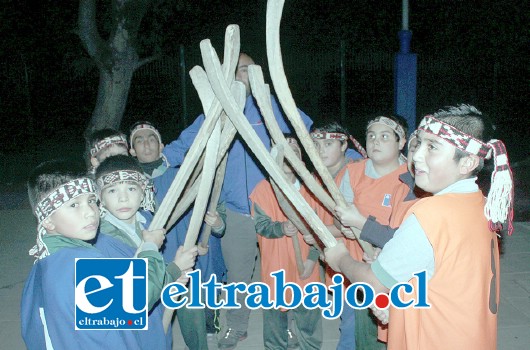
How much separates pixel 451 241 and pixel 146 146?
2380mm

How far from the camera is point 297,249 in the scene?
3252mm

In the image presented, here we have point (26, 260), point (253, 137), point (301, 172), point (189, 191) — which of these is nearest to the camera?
point (253, 137)

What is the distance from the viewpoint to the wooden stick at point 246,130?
2.07 m

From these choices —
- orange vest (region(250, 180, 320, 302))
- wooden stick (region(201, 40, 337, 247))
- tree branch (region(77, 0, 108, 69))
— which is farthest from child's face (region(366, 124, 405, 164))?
tree branch (region(77, 0, 108, 69))

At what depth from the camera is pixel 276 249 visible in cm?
339

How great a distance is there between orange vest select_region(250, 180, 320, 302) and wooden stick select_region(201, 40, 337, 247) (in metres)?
1.13

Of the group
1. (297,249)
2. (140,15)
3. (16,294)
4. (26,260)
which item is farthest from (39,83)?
(297,249)

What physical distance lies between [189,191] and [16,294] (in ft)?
10.0

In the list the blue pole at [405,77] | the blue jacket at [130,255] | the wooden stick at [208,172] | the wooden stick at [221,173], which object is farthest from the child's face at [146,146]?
the blue pole at [405,77]

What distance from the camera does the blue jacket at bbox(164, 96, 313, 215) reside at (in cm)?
359

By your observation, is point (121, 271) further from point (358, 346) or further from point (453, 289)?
point (358, 346)

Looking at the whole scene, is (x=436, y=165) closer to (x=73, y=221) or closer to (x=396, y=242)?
(x=396, y=242)

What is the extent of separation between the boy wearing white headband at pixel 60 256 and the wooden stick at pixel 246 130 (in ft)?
2.14

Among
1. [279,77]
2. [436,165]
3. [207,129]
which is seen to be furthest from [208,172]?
[436,165]
